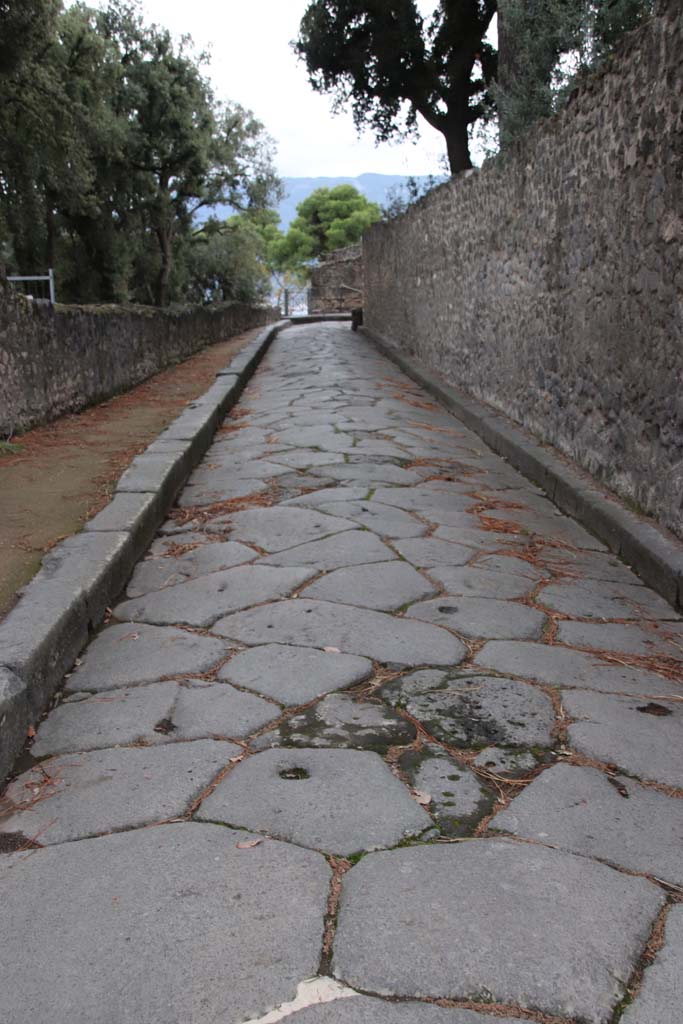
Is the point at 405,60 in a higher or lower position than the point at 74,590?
higher

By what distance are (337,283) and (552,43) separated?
1175 inches

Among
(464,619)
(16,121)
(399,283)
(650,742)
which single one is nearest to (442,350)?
(399,283)

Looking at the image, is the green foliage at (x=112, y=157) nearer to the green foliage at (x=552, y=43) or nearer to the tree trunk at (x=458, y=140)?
the tree trunk at (x=458, y=140)

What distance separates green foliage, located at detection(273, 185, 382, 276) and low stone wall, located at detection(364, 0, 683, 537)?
200 ft

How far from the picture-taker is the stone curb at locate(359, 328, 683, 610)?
135 inches

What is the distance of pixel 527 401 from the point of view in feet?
20.7

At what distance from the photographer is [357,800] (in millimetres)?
1907

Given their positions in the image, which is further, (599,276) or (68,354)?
(68,354)

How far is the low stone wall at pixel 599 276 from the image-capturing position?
3.76 meters

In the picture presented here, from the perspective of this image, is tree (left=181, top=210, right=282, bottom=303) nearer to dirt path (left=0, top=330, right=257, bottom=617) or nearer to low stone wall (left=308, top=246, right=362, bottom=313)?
low stone wall (left=308, top=246, right=362, bottom=313)

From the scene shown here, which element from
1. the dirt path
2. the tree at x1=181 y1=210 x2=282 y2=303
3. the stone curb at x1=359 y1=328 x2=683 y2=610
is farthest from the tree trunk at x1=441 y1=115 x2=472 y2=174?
the tree at x1=181 y1=210 x2=282 y2=303

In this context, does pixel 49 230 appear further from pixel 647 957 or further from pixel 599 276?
pixel 647 957

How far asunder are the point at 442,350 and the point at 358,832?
8.43 meters

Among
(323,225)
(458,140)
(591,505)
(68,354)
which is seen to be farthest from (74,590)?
(323,225)
